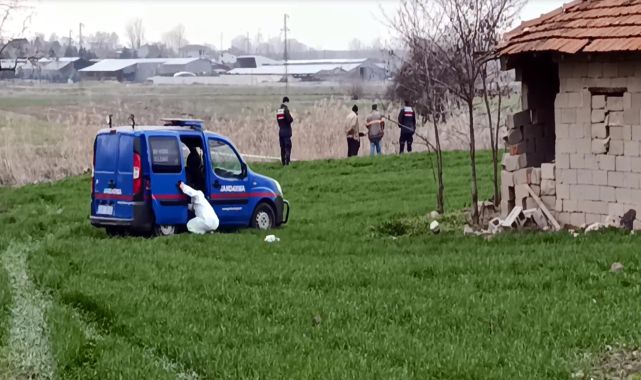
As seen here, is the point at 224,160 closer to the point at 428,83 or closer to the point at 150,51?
the point at 428,83

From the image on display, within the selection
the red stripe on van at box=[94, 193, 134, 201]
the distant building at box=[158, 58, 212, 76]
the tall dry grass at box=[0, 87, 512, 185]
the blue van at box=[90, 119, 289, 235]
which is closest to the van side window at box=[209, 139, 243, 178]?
the blue van at box=[90, 119, 289, 235]

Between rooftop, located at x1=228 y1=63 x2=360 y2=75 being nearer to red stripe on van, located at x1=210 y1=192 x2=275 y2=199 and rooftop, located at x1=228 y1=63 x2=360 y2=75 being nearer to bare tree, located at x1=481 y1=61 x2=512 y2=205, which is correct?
bare tree, located at x1=481 y1=61 x2=512 y2=205

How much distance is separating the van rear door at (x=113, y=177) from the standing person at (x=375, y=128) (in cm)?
1570

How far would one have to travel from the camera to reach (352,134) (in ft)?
110

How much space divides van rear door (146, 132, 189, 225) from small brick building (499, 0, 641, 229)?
5566mm

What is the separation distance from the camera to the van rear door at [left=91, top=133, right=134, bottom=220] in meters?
17.6

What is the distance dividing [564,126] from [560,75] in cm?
84

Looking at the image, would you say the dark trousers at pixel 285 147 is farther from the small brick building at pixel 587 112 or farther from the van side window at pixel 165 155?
the small brick building at pixel 587 112

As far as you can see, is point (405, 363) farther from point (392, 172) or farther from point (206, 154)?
point (392, 172)

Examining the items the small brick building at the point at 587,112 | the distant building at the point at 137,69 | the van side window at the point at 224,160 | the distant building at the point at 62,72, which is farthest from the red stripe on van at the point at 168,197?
the distant building at the point at 137,69

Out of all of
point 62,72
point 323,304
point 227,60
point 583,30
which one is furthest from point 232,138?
point 227,60

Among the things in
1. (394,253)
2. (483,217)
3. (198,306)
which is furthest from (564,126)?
(198,306)

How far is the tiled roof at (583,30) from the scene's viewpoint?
15773 millimetres

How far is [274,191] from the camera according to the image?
19641mm
